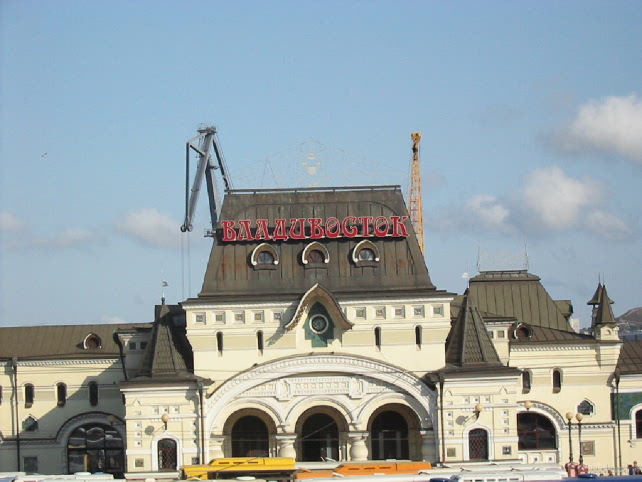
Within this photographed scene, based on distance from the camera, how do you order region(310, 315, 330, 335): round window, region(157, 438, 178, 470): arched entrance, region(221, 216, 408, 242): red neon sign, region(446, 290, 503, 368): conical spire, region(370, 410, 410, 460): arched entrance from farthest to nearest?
region(221, 216, 408, 242): red neon sign → region(370, 410, 410, 460): arched entrance → region(310, 315, 330, 335): round window → region(446, 290, 503, 368): conical spire → region(157, 438, 178, 470): arched entrance

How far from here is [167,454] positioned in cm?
7938

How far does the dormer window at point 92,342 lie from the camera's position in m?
91.7

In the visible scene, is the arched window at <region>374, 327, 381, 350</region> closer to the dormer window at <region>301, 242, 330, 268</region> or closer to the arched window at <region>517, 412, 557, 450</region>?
the dormer window at <region>301, 242, 330, 268</region>

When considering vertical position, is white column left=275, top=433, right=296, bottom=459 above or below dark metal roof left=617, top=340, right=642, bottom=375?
below

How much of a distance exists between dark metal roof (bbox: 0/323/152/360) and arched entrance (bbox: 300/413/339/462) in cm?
1466

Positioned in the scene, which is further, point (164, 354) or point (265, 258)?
point (265, 258)

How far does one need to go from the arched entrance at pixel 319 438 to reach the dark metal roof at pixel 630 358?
65.1ft

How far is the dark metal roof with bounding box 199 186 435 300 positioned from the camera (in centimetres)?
8150

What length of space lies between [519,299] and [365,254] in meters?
17.7

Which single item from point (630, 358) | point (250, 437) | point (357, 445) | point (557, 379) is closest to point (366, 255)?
point (357, 445)

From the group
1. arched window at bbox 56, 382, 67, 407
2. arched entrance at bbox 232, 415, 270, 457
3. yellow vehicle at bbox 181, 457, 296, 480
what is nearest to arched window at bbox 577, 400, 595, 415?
arched entrance at bbox 232, 415, 270, 457

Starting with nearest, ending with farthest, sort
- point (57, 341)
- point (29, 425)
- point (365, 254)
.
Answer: point (365, 254) < point (29, 425) < point (57, 341)

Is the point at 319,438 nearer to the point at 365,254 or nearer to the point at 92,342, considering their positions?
the point at 365,254

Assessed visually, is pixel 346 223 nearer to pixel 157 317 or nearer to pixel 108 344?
pixel 157 317
